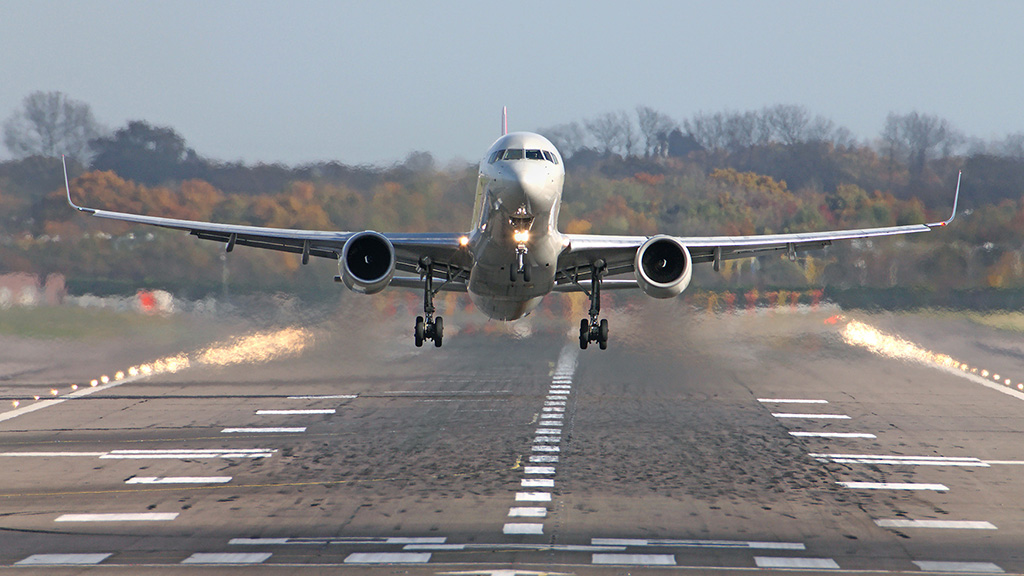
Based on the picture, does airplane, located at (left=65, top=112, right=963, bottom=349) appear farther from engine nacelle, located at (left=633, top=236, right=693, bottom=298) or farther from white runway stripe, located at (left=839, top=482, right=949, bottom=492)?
white runway stripe, located at (left=839, top=482, right=949, bottom=492)

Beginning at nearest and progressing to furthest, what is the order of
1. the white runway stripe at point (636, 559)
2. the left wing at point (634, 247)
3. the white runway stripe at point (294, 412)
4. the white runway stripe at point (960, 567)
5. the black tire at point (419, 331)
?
the white runway stripe at point (960, 567)
the white runway stripe at point (636, 559)
the left wing at point (634, 247)
the black tire at point (419, 331)
the white runway stripe at point (294, 412)

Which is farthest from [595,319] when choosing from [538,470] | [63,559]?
[63,559]

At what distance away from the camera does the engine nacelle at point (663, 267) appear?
2703cm

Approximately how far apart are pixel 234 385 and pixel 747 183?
107ft

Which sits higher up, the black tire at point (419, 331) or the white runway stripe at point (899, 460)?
the black tire at point (419, 331)

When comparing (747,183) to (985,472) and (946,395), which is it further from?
(985,472)

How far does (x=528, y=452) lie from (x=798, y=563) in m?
13.8

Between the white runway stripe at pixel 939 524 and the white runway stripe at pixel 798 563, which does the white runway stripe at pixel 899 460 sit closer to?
the white runway stripe at pixel 939 524

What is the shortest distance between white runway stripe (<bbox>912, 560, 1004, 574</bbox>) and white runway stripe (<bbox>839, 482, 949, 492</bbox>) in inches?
312

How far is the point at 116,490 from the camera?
96.7 feet

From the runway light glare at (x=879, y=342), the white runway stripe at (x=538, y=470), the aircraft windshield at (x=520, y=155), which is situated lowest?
the white runway stripe at (x=538, y=470)

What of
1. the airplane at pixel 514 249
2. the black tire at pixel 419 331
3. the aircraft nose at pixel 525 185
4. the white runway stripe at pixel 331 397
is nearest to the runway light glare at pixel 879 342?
the airplane at pixel 514 249

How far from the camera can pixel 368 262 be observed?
89.2 ft

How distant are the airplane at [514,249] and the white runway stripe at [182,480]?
25.9 ft
